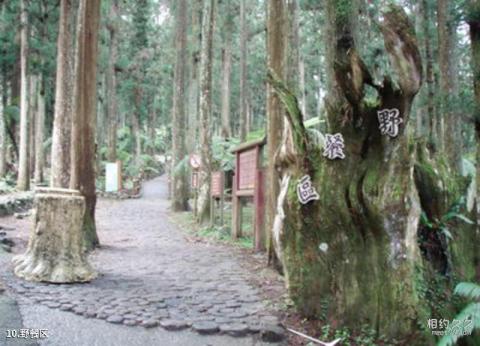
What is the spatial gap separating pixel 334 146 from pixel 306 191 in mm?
496

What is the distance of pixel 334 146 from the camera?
4391mm

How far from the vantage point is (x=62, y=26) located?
11133 millimetres

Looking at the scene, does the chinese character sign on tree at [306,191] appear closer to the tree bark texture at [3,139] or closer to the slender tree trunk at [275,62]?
the slender tree trunk at [275,62]

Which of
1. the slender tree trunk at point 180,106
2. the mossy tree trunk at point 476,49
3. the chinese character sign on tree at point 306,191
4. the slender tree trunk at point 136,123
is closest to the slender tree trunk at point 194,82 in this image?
the slender tree trunk at point 180,106

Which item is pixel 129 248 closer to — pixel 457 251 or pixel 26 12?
pixel 457 251

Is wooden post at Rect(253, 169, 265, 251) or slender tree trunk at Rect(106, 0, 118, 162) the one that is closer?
wooden post at Rect(253, 169, 265, 251)

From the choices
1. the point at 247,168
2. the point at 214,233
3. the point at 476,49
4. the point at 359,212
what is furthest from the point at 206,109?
the point at 359,212

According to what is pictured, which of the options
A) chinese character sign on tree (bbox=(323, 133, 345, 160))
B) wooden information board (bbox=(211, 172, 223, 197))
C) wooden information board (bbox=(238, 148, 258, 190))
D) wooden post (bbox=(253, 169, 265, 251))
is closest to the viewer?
chinese character sign on tree (bbox=(323, 133, 345, 160))

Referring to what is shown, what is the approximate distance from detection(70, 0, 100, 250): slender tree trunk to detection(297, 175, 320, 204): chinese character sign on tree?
516 centimetres

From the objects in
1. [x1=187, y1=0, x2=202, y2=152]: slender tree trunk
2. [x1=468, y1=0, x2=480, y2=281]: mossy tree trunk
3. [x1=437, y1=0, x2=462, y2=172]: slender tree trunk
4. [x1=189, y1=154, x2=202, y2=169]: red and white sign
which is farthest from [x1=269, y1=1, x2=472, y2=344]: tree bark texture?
[x1=187, y1=0, x2=202, y2=152]: slender tree trunk

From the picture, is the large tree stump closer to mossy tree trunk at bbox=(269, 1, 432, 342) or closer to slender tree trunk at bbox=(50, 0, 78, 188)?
mossy tree trunk at bbox=(269, 1, 432, 342)

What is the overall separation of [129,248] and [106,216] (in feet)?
20.6

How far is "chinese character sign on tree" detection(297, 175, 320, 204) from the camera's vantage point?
4.41 metres

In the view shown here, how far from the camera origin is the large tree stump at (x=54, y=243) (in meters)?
5.79
